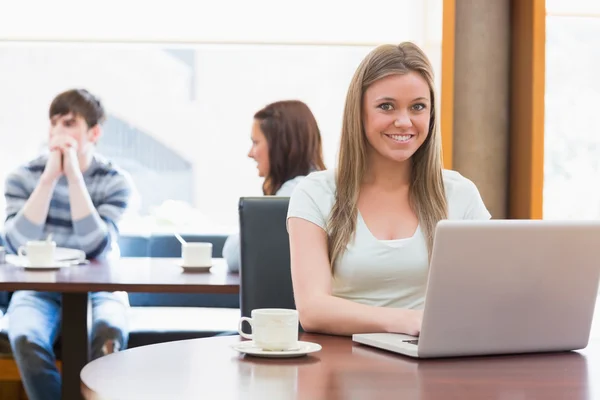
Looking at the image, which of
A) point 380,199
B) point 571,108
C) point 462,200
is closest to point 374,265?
point 380,199

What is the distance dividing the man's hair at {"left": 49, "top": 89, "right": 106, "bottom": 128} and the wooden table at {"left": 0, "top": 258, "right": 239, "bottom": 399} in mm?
668

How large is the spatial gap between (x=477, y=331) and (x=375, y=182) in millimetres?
610

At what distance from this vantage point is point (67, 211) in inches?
139

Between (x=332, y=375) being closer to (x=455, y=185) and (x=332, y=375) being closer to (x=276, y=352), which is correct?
(x=276, y=352)

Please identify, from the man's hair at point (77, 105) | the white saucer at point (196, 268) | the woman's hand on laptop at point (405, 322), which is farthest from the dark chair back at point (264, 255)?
the man's hair at point (77, 105)

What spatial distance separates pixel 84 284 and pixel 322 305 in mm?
1152

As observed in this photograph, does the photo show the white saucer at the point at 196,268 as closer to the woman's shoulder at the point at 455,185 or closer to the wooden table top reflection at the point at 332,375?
the woman's shoulder at the point at 455,185

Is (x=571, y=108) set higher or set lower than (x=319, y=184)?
higher

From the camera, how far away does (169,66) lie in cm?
441

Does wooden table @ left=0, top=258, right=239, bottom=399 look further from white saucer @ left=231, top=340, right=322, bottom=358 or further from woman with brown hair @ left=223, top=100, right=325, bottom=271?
white saucer @ left=231, top=340, right=322, bottom=358

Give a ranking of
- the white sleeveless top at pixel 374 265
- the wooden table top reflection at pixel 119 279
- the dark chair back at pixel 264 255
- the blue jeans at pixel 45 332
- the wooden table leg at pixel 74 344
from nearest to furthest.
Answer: the white sleeveless top at pixel 374 265, the dark chair back at pixel 264 255, the wooden table top reflection at pixel 119 279, the wooden table leg at pixel 74 344, the blue jeans at pixel 45 332

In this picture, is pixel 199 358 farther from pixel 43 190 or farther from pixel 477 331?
pixel 43 190

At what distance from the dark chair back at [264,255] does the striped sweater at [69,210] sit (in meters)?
1.28

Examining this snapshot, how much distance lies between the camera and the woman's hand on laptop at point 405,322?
5.18 ft
